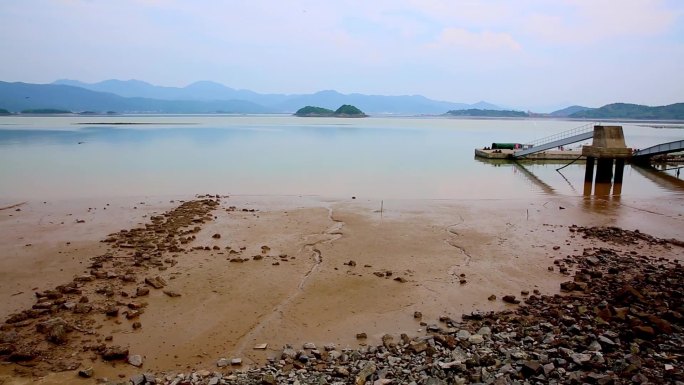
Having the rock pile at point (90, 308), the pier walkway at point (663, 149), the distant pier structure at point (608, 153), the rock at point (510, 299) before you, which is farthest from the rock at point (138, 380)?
the pier walkway at point (663, 149)

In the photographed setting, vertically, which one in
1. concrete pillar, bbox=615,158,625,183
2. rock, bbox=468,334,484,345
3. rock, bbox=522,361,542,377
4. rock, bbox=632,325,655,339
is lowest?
rock, bbox=468,334,484,345

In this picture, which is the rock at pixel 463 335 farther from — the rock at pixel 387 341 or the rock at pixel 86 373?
the rock at pixel 86 373

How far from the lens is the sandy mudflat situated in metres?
7.51

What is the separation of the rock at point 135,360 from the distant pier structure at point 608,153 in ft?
91.6

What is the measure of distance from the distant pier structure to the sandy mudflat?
9.58m

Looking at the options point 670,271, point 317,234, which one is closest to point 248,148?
point 317,234

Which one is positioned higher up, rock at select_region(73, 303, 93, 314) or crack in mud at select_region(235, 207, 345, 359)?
rock at select_region(73, 303, 93, 314)

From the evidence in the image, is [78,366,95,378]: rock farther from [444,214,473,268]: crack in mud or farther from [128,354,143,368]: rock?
[444,214,473,268]: crack in mud

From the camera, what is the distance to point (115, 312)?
8.16m

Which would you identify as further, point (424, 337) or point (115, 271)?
point (115, 271)

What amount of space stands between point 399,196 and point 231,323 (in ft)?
51.8

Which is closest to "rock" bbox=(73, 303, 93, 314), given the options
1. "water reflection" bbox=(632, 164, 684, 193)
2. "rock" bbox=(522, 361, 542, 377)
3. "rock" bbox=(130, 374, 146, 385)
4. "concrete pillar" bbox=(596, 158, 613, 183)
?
"rock" bbox=(130, 374, 146, 385)

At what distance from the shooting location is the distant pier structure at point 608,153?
1107 inches

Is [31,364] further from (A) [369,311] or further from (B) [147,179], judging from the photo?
(B) [147,179]
